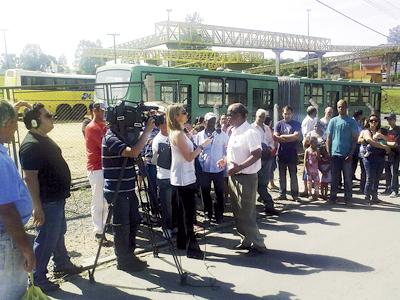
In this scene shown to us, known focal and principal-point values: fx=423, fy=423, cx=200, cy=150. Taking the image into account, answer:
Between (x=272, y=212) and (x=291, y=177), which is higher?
(x=291, y=177)

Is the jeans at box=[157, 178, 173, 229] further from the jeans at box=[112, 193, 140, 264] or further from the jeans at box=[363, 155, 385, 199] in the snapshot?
the jeans at box=[363, 155, 385, 199]

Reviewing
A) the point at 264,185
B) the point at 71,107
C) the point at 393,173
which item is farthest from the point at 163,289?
the point at 71,107

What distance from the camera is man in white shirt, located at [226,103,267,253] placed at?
5402mm

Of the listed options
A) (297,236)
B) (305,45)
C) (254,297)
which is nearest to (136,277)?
(254,297)

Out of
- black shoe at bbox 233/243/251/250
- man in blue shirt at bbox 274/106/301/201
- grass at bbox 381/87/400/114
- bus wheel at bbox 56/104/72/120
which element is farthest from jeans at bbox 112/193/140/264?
grass at bbox 381/87/400/114

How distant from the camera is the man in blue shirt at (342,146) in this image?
8.19 metres

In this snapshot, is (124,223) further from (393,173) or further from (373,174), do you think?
(393,173)

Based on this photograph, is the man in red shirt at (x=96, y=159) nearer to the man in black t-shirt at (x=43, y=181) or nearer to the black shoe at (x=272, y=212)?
the man in black t-shirt at (x=43, y=181)

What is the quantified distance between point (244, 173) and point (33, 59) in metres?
91.9

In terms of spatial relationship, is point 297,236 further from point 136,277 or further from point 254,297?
point 136,277

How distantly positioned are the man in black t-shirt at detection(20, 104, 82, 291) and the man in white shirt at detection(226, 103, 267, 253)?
211 centimetres

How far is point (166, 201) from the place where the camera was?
6.23 meters

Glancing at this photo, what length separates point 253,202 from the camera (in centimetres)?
554

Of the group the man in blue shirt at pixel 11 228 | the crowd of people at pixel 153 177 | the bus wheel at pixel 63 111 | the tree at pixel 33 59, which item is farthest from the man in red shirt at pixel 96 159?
the tree at pixel 33 59
